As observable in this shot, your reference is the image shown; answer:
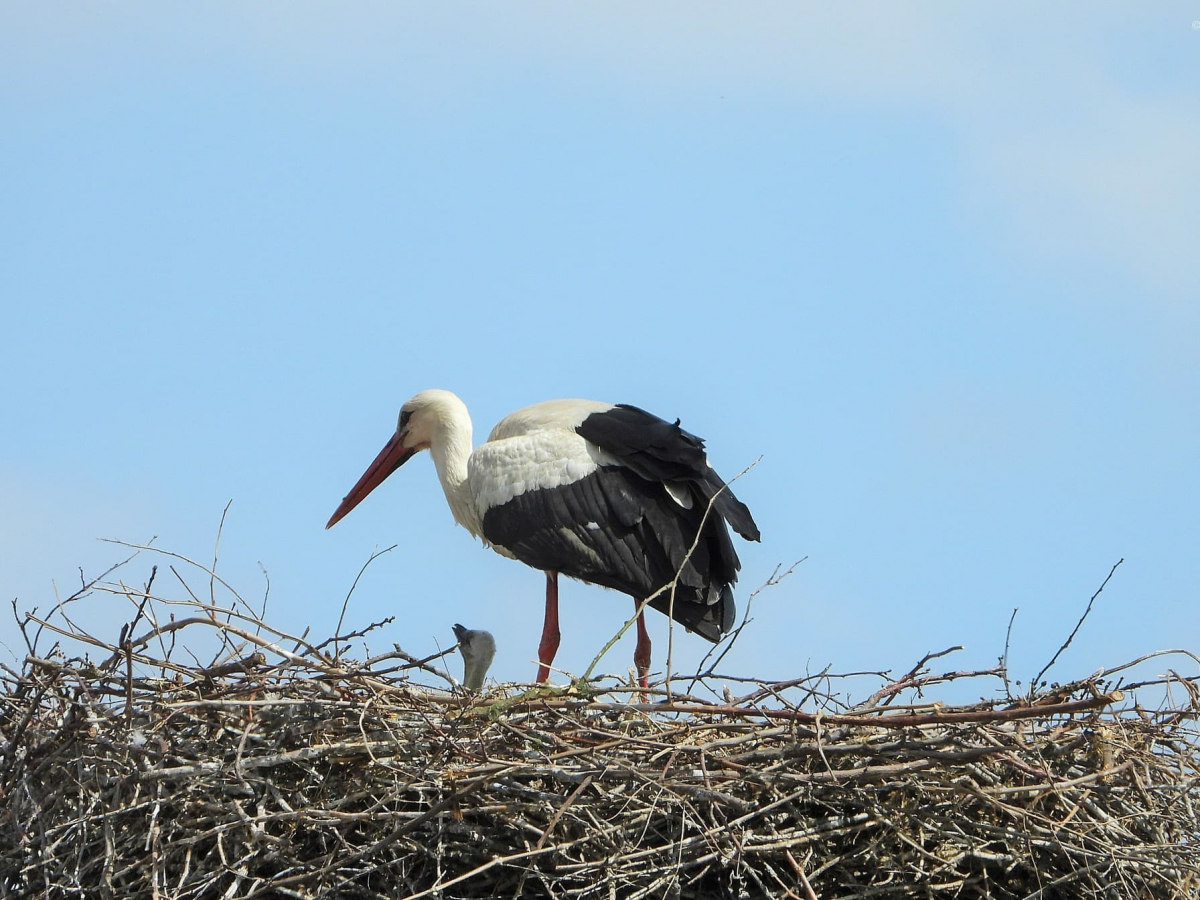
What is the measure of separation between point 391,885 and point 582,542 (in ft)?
6.86

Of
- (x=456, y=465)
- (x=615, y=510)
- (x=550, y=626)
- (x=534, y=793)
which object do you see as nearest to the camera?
(x=534, y=793)

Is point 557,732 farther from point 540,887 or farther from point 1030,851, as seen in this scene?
point 1030,851

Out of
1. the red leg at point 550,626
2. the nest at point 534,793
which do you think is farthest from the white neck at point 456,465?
the nest at point 534,793

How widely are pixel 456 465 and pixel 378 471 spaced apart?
58cm

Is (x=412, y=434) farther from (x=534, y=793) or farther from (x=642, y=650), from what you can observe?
(x=534, y=793)

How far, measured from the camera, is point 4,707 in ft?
14.1

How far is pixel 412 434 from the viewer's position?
7.05 metres

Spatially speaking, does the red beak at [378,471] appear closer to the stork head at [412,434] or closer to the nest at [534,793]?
the stork head at [412,434]

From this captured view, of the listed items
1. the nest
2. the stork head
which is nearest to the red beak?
the stork head

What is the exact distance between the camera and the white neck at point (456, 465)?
6.64 m

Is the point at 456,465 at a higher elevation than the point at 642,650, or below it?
higher

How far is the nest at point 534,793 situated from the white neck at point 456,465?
2.36m

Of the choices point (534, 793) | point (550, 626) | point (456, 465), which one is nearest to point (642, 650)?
point (550, 626)

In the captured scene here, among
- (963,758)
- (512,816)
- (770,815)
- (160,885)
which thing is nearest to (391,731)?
(512,816)
